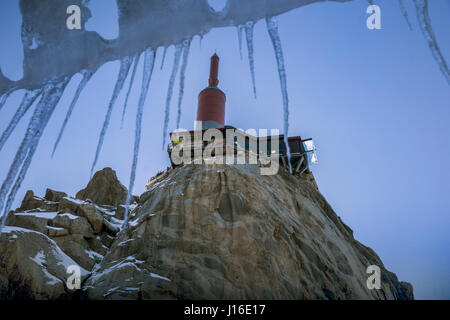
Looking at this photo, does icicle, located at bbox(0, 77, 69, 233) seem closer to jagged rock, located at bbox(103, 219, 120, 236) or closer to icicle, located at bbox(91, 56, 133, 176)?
icicle, located at bbox(91, 56, 133, 176)

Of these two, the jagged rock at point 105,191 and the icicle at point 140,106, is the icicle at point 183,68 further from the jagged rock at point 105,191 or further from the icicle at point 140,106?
the jagged rock at point 105,191

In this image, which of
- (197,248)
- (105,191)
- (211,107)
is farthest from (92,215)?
(211,107)

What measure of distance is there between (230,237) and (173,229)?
12.7 ft

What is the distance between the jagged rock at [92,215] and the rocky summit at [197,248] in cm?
8

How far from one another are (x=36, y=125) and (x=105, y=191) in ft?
109

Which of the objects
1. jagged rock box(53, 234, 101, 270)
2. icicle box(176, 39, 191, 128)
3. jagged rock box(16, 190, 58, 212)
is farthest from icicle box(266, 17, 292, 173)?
jagged rock box(16, 190, 58, 212)

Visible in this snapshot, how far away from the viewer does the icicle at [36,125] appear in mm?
5629

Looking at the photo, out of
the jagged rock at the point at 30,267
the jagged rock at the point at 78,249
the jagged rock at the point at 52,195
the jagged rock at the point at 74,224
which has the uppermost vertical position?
the jagged rock at the point at 52,195

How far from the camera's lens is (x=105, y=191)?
3678 centimetres

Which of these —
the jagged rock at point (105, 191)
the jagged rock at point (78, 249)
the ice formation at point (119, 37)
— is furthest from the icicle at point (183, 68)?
the jagged rock at point (105, 191)

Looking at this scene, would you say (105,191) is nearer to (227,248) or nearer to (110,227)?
(110,227)

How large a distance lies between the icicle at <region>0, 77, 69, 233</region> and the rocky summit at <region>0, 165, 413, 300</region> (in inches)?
432

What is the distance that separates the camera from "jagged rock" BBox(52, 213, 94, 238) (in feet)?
76.0
